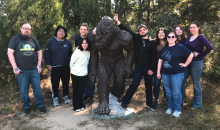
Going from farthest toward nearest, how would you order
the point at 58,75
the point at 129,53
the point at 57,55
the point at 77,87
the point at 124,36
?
the point at 58,75, the point at 57,55, the point at 77,87, the point at 129,53, the point at 124,36

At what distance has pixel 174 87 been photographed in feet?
10.3

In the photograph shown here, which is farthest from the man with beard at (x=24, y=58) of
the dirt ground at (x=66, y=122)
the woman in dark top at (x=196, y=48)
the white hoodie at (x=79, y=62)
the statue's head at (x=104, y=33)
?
the woman in dark top at (x=196, y=48)

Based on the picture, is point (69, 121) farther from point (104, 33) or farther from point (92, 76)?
point (104, 33)

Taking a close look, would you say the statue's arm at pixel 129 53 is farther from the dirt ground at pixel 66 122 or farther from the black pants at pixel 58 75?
the black pants at pixel 58 75

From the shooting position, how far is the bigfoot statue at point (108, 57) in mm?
3091

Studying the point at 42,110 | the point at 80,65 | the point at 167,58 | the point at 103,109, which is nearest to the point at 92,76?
the point at 80,65

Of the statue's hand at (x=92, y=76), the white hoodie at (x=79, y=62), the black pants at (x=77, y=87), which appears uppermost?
the white hoodie at (x=79, y=62)

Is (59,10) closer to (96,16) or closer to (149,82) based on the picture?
(149,82)

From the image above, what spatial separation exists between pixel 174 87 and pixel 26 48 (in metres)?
2.97

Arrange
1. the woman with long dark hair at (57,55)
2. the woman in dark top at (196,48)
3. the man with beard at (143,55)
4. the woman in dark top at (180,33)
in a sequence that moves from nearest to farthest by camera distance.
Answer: the woman in dark top at (196,48), the man with beard at (143,55), the woman in dark top at (180,33), the woman with long dark hair at (57,55)

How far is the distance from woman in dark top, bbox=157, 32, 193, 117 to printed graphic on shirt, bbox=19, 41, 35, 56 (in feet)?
8.40

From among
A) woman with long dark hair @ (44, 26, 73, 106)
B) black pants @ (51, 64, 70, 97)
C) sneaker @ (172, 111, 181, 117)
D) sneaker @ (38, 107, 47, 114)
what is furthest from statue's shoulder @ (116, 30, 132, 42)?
sneaker @ (38, 107, 47, 114)

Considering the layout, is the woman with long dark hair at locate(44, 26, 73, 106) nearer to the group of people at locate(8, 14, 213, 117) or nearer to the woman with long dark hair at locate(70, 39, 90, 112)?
the group of people at locate(8, 14, 213, 117)

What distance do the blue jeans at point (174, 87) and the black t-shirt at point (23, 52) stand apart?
8.69 ft
